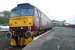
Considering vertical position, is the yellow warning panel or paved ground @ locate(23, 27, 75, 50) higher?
the yellow warning panel

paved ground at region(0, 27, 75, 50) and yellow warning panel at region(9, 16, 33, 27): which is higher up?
yellow warning panel at region(9, 16, 33, 27)

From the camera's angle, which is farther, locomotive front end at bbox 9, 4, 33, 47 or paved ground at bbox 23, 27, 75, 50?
locomotive front end at bbox 9, 4, 33, 47

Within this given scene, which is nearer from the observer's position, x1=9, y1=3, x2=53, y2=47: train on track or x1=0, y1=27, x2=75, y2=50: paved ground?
x1=0, y1=27, x2=75, y2=50: paved ground

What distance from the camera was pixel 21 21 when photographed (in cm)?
1855

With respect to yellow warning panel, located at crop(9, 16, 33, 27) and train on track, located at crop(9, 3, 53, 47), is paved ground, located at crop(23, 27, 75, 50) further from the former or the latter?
yellow warning panel, located at crop(9, 16, 33, 27)

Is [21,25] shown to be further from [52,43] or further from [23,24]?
[52,43]

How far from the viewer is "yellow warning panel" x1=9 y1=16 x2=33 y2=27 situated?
18234mm

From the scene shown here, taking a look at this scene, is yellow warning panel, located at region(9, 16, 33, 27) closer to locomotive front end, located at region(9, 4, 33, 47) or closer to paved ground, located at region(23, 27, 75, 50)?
locomotive front end, located at region(9, 4, 33, 47)

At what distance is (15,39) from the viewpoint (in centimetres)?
1861

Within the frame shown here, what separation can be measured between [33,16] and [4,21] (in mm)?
45516

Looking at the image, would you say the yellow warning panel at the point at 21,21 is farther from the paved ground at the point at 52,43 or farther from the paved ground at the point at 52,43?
the paved ground at the point at 52,43

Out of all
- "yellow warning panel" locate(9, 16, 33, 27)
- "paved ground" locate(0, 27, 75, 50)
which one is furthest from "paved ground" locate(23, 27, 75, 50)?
"yellow warning panel" locate(9, 16, 33, 27)

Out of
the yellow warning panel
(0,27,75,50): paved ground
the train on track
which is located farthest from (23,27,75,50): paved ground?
the yellow warning panel

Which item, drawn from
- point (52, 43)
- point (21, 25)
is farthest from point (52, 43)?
A: point (21, 25)
